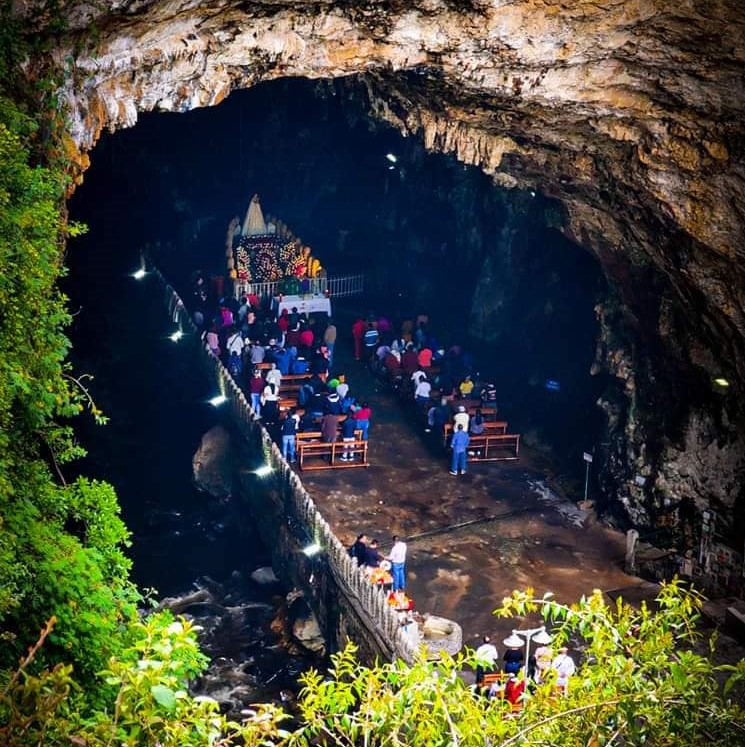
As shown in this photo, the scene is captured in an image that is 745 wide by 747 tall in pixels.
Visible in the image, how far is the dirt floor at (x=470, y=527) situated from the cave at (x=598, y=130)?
1242 millimetres

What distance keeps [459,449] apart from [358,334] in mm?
6073

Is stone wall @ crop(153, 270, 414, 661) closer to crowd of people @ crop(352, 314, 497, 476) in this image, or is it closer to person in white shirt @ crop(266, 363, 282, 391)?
person in white shirt @ crop(266, 363, 282, 391)

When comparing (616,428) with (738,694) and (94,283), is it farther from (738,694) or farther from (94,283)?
(94,283)

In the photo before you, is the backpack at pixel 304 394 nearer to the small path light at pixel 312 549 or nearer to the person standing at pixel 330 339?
the person standing at pixel 330 339

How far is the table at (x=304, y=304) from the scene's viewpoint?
97.5ft

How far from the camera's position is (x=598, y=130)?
18.1 m

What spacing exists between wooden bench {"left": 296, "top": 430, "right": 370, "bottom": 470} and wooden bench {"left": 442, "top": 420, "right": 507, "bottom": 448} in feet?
6.18

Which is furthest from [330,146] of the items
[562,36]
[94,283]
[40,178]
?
[40,178]

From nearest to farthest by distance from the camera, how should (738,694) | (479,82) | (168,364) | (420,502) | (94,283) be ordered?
1. (738,694)
2. (479,82)
3. (420,502)
4. (168,364)
5. (94,283)

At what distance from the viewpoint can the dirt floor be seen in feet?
63.3

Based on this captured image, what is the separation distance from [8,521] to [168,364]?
1881 centimetres

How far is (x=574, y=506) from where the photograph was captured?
2231cm

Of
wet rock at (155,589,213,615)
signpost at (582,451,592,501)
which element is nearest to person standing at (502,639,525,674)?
signpost at (582,451,592,501)

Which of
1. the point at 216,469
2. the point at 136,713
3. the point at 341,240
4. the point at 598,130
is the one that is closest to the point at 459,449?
the point at 216,469
